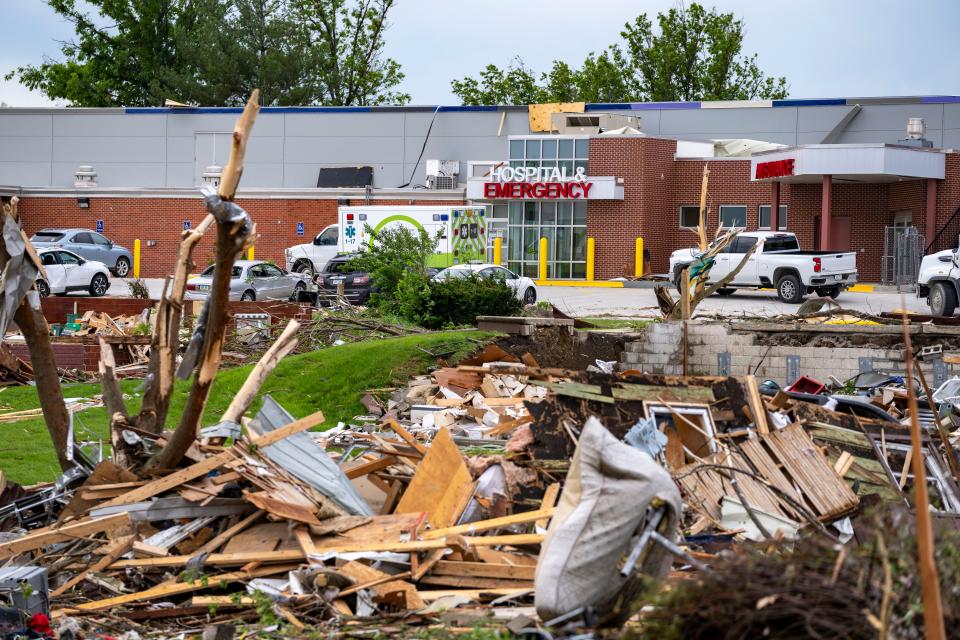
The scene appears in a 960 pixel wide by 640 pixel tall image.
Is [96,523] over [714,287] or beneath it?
beneath

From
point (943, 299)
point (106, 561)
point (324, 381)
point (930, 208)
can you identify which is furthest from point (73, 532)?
point (930, 208)

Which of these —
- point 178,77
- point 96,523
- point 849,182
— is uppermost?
point 178,77

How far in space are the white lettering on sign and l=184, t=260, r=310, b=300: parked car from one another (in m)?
12.3

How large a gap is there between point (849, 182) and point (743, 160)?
4273 mm

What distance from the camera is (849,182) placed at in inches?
1727

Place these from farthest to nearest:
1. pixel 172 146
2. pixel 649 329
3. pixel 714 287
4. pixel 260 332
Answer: pixel 172 146 → pixel 260 332 → pixel 714 287 → pixel 649 329

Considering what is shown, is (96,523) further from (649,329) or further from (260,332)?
(260,332)

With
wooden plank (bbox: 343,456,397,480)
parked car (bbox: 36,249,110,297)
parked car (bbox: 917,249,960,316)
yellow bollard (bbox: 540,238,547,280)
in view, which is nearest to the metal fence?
→ parked car (bbox: 917,249,960,316)

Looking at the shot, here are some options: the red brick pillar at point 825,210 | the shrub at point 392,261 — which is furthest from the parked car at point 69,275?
the red brick pillar at point 825,210

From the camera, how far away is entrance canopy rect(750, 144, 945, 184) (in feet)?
127

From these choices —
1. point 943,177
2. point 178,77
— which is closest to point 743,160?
point 943,177

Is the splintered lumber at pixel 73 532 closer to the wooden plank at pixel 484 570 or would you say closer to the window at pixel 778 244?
the wooden plank at pixel 484 570

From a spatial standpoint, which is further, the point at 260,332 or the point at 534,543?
the point at 260,332

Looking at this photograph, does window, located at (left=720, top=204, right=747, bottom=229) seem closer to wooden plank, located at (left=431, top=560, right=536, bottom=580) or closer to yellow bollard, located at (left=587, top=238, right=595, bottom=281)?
yellow bollard, located at (left=587, top=238, right=595, bottom=281)
